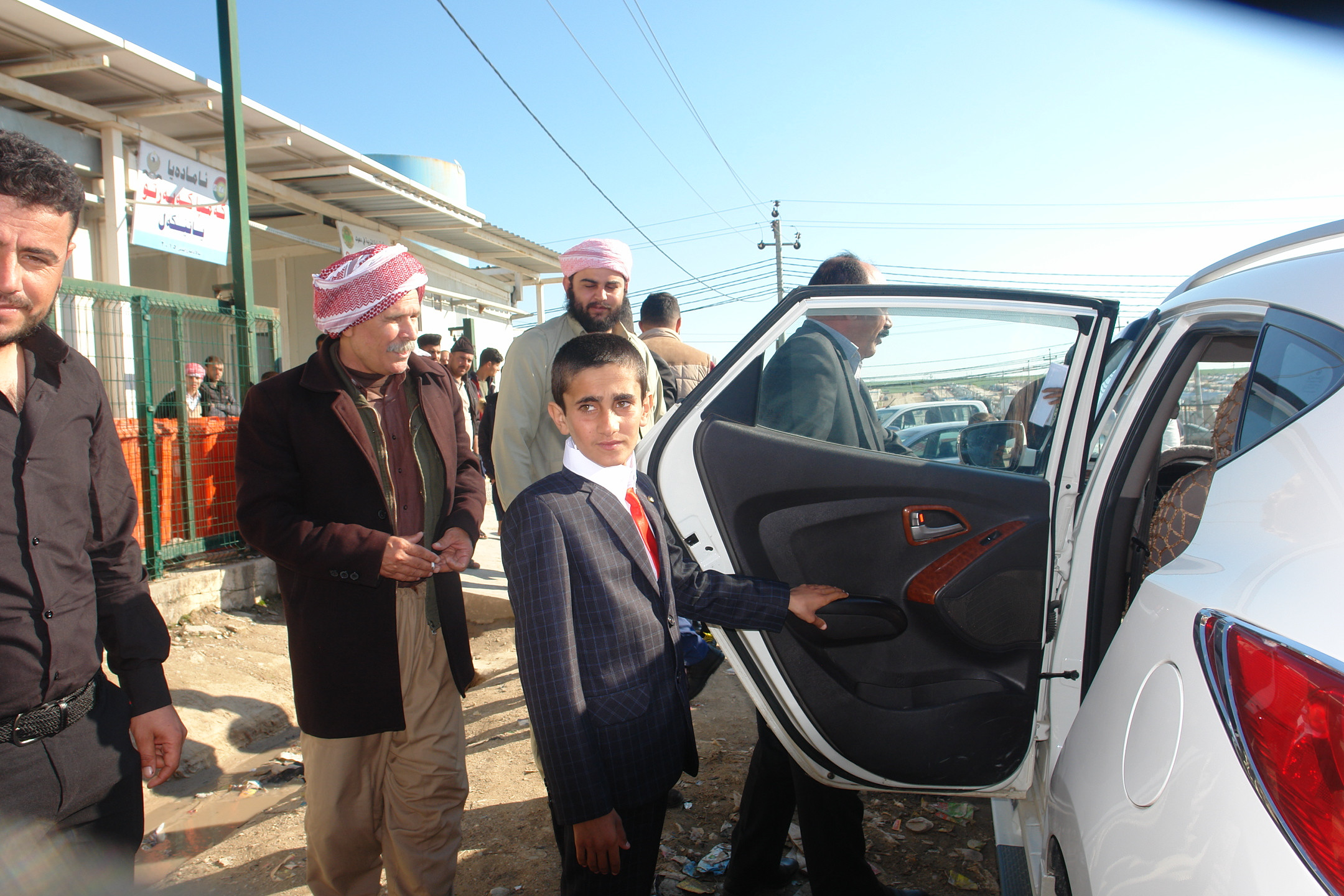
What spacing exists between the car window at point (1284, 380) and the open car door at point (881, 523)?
702mm

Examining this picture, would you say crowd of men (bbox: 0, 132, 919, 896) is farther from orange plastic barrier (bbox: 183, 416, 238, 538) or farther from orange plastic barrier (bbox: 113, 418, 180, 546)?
orange plastic barrier (bbox: 183, 416, 238, 538)

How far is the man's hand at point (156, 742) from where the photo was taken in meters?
1.67

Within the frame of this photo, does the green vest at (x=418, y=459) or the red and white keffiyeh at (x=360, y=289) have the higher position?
the red and white keffiyeh at (x=360, y=289)

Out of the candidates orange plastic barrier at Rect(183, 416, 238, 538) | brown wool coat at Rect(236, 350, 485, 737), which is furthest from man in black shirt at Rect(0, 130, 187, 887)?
orange plastic barrier at Rect(183, 416, 238, 538)

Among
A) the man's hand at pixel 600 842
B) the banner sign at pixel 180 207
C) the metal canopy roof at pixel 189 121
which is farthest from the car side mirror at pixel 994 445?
the banner sign at pixel 180 207

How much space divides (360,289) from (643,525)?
1.05 meters

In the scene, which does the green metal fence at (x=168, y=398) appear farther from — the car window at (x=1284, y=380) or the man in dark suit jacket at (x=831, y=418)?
→ the car window at (x=1284, y=380)

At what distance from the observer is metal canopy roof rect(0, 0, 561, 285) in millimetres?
6988

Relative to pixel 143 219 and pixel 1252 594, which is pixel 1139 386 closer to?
pixel 1252 594

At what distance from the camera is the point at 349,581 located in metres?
2.17

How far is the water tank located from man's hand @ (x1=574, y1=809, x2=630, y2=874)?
1536 centimetres

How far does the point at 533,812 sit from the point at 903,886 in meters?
1.43

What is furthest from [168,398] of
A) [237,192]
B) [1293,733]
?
[1293,733]

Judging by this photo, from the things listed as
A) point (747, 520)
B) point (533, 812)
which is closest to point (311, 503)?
point (747, 520)
